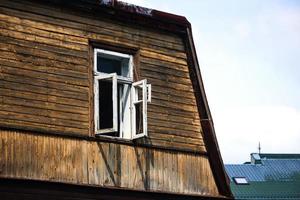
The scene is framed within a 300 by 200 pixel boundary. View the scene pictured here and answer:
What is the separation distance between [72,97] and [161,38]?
2.41 m

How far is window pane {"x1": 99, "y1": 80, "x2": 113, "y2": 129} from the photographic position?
551 inches

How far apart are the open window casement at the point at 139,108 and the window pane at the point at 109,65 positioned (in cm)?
53

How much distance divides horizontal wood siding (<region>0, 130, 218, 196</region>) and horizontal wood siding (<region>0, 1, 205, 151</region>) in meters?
0.22

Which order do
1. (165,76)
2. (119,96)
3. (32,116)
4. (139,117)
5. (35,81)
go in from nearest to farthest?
(32,116) < (35,81) < (139,117) < (119,96) < (165,76)

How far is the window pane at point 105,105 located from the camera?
46.0 feet

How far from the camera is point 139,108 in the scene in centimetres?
1420

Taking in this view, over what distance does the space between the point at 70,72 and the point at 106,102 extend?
987 mm

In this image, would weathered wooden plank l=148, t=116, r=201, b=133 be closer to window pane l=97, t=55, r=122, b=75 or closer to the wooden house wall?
the wooden house wall

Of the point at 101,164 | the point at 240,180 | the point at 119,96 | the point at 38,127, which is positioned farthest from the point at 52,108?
the point at 240,180

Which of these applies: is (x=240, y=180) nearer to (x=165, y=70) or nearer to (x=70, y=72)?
(x=165, y=70)

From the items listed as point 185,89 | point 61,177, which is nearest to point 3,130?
point 61,177

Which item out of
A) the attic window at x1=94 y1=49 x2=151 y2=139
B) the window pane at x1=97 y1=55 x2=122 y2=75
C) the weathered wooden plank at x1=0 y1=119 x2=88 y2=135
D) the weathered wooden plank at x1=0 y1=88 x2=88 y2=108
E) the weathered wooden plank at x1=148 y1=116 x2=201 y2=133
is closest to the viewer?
the weathered wooden plank at x1=0 y1=119 x2=88 y2=135

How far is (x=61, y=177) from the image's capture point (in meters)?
12.9

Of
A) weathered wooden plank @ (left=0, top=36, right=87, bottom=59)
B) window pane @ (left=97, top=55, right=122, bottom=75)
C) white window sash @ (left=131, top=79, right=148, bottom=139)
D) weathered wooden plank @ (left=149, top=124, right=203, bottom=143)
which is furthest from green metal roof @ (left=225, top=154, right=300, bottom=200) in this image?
weathered wooden plank @ (left=0, top=36, right=87, bottom=59)
